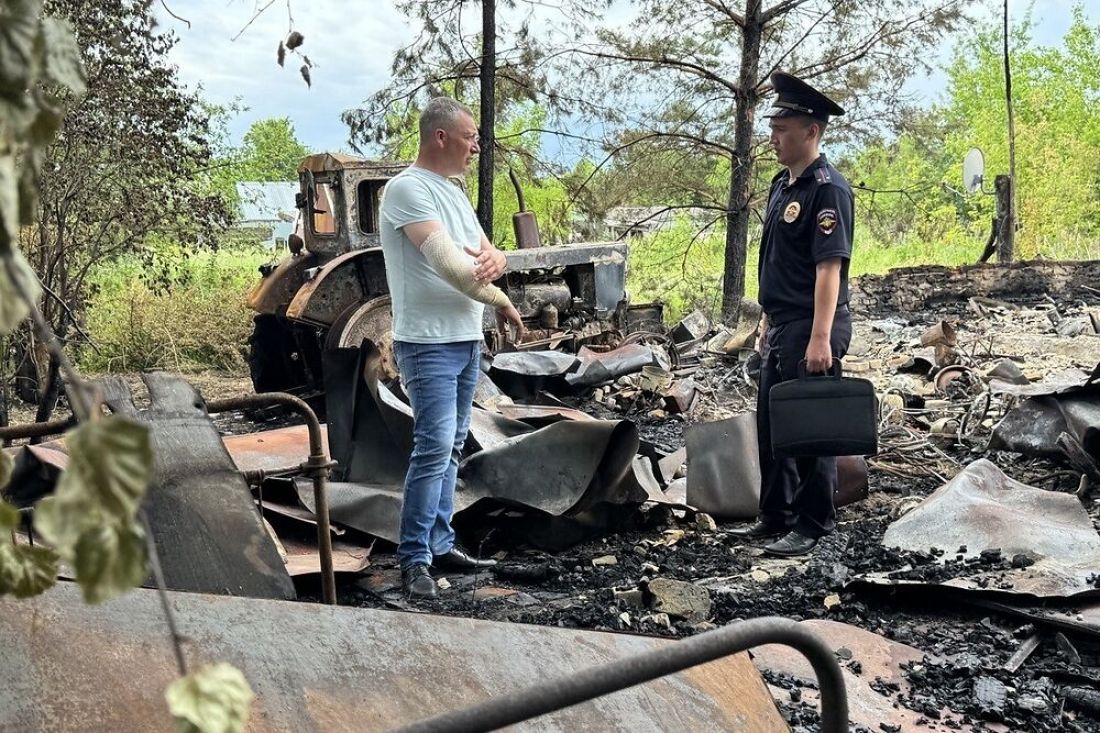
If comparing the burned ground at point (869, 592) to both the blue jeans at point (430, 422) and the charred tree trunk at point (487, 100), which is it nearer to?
the blue jeans at point (430, 422)

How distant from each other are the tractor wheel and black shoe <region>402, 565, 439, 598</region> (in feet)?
11.6

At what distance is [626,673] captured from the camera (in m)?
1.07

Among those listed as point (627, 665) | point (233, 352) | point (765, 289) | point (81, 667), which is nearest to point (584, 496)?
point (765, 289)

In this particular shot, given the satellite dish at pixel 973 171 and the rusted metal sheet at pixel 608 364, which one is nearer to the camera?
the rusted metal sheet at pixel 608 364

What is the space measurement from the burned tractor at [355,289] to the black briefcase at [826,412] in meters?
2.83

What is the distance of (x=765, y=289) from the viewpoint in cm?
451

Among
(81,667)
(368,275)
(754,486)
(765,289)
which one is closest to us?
(81,667)

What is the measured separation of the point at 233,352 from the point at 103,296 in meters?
2.27

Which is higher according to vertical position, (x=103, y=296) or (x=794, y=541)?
(x=103, y=296)

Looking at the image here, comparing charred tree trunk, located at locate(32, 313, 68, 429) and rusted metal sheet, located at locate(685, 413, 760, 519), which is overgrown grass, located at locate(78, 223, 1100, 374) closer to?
charred tree trunk, located at locate(32, 313, 68, 429)

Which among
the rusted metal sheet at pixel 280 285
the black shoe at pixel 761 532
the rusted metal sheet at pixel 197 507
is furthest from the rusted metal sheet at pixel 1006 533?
the rusted metal sheet at pixel 280 285

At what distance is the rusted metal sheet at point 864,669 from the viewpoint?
119 inches

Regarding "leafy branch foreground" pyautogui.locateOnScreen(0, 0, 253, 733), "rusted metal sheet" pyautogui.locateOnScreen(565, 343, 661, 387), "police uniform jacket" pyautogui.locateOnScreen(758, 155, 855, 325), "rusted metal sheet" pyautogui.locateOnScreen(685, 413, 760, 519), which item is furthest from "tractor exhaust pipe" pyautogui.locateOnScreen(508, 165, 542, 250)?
"leafy branch foreground" pyautogui.locateOnScreen(0, 0, 253, 733)

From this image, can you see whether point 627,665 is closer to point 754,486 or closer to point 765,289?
point 765,289
